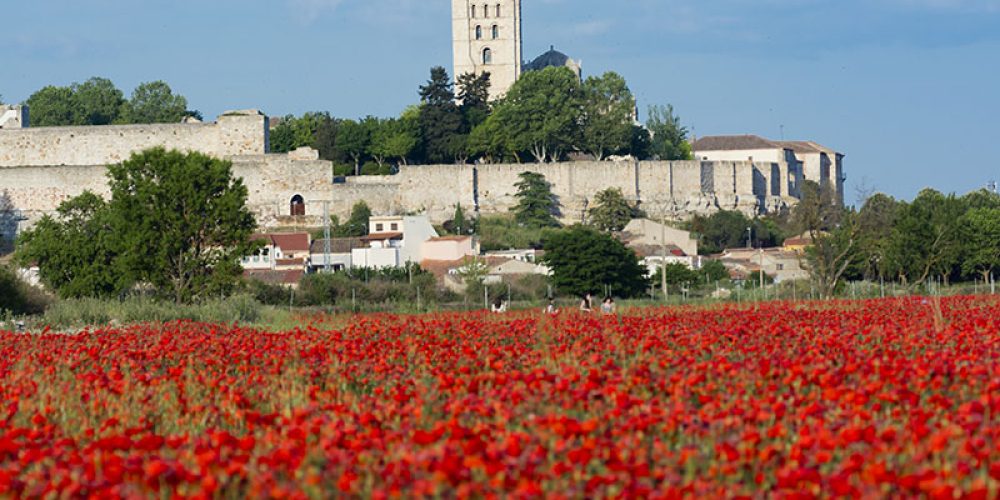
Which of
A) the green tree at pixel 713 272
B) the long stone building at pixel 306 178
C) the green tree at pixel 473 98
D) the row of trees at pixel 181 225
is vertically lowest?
the green tree at pixel 713 272

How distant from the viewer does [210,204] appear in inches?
1156

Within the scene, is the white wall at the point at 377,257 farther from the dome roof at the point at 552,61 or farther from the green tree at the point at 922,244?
the dome roof at the point at 552,61

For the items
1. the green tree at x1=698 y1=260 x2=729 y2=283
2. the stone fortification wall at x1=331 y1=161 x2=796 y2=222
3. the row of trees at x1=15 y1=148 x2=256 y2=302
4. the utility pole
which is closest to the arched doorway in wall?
the utility pole

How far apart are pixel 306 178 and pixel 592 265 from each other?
24.1m

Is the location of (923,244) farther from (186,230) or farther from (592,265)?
(186,230)

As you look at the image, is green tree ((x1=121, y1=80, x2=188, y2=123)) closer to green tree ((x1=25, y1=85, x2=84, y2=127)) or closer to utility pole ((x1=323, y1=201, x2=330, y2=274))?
green tree ((x1=25, y1=85, x2=84, y2=127))

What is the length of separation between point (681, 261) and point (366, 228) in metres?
14.1

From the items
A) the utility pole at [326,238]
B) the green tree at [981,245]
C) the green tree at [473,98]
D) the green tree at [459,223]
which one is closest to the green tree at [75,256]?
the utility pole at [326,238]

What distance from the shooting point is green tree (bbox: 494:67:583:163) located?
234ft

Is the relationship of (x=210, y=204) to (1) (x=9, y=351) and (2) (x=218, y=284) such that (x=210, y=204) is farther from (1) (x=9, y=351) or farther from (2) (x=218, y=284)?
(1) (x=9, y=351)

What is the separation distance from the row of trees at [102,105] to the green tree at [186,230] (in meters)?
55.7

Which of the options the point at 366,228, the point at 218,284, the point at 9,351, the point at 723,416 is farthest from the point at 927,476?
the point at 366,228

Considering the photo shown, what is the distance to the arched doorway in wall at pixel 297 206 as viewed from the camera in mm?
66625

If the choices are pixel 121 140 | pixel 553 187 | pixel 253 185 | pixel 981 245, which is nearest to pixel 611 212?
pixel 553 187
